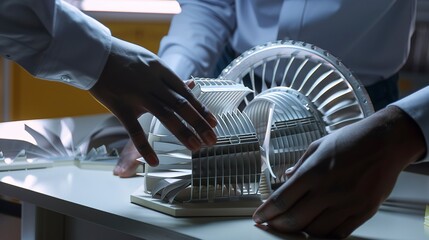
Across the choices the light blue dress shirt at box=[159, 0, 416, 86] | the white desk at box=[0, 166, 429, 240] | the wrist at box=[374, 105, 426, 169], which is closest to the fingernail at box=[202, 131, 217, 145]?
the white desk at box=[0, 166, 429, 240]

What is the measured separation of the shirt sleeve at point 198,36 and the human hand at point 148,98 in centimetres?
46

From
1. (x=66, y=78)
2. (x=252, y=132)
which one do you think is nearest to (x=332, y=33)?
(x=252, y=132)

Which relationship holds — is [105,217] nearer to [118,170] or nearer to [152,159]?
[152,159]

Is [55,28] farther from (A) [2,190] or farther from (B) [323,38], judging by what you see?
(B) [323,38]

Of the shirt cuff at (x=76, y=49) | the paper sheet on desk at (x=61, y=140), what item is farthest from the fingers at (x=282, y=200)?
the paper sheet on desk at (x=61, y=140)

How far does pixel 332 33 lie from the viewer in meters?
1.52

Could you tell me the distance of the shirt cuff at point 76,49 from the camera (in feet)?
3.57

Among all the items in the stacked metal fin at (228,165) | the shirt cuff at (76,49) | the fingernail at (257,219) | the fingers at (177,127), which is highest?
the shirt cuff at (76,49)

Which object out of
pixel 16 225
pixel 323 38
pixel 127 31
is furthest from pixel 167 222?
pixel 127 31

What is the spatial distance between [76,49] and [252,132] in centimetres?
28

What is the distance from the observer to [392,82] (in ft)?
5.29

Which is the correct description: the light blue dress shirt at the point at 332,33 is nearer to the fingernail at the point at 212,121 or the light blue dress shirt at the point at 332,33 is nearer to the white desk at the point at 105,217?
the white desk at the point at 105,217

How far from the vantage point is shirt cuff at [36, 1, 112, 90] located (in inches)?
42.8

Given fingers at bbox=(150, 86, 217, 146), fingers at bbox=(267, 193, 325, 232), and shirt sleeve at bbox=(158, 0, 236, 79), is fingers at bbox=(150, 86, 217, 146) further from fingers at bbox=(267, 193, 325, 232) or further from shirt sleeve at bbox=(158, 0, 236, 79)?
shirt sleeve at bbox=(158, 0, 236, 79)
